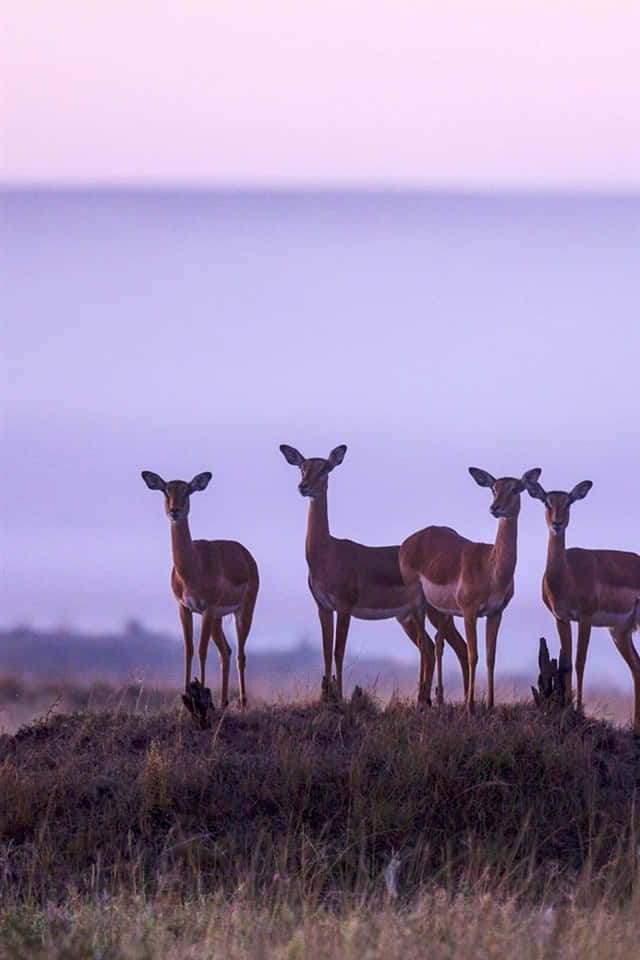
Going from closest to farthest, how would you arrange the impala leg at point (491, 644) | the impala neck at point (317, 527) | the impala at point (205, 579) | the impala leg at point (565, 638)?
the impala leg at point (491, 644)
the impala leg at point (565, 638)
the impala at point (205, 579)
the impala neck at point (317, 527)

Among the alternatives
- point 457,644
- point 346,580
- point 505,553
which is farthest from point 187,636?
point 505,553

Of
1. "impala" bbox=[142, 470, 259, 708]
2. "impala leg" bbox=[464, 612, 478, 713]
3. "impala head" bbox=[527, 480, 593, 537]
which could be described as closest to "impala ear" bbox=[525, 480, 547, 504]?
"impala head" bbox=[527, 480, 593, 537]

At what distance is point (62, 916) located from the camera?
9.86 metres

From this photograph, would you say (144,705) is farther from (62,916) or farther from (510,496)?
(62,916)

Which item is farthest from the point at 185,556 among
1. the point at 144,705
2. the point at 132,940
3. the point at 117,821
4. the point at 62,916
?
the point at 132,940

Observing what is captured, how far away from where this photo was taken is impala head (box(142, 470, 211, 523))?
54.2 feet

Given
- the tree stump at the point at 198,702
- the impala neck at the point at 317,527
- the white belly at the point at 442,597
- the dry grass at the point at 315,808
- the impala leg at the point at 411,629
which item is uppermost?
the impala neck at the point at 317,527

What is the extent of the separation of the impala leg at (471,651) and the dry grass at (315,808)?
8.8 inches

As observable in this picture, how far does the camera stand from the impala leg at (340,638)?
1580 cm

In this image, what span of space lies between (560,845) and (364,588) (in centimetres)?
445

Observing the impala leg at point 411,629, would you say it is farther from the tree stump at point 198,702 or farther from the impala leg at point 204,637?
the tree stump at point 198,702

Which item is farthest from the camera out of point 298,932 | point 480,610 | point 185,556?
point 185,556

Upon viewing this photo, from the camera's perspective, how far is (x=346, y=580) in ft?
54.2

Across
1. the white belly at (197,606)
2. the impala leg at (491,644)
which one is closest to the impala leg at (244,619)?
the white belly at (197,606)
